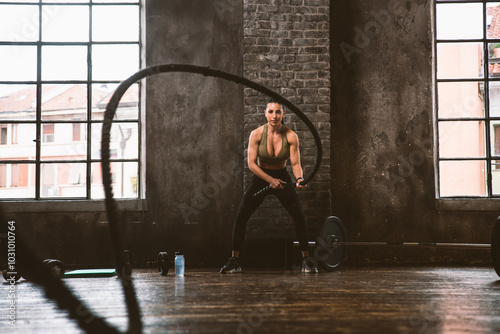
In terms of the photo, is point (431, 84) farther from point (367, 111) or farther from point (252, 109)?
point (252, 109)

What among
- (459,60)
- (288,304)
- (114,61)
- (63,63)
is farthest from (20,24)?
(459,60)

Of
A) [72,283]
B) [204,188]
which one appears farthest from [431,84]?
[72,283]

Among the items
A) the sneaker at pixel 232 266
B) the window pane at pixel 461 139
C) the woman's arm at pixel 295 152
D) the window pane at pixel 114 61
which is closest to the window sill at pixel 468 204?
the window pane at pixel 461 139

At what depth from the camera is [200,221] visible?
17.6ft

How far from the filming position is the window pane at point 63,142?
5.57 meters

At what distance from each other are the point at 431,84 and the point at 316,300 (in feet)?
11.7

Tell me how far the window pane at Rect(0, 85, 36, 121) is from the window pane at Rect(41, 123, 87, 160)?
0.78ft

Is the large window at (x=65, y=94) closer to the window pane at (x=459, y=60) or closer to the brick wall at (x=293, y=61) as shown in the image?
the brick wall at (x=293, y=61)

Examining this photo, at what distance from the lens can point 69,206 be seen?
5.32 m

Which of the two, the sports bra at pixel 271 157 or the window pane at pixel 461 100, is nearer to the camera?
the sports bra at pixel 271 157

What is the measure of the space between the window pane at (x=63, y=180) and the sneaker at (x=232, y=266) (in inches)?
74.4

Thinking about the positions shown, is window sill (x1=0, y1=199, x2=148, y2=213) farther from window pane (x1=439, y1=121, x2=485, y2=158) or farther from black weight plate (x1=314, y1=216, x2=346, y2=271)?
window pane (x1=439, y1=121, x2=485, y2=158)

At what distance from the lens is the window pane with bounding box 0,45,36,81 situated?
5613 millimetres

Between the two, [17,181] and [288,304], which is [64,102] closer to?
[17,181]
